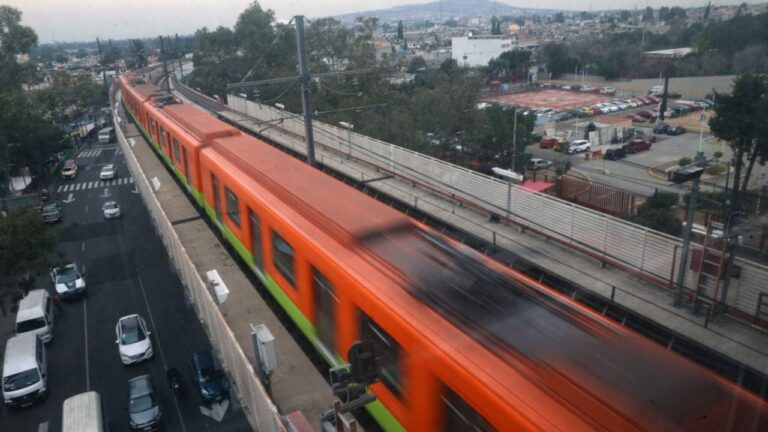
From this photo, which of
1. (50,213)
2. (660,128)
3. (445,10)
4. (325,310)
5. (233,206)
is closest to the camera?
(325,310)

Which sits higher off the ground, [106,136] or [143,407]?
[106,136]

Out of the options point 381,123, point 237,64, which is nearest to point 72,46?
point 237,64

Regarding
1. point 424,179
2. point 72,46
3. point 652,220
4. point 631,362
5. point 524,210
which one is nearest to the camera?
point 631,362

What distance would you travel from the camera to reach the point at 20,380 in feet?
34.3

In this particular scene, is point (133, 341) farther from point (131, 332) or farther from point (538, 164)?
point (538, 164)

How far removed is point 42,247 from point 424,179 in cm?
993

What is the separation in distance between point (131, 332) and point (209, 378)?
2866 mm

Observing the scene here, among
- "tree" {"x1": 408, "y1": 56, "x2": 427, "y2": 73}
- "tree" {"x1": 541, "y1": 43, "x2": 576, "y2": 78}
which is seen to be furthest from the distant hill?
"tree" {"x1": 541, "y1": 43, "x2": 576, "y2": 78}

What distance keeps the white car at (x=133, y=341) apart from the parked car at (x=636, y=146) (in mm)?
15388

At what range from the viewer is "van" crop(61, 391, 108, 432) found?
871cm

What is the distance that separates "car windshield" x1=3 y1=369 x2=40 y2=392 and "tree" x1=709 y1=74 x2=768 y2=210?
12894mm

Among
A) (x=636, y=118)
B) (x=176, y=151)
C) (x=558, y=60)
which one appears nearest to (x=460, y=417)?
(x=176, y=151)

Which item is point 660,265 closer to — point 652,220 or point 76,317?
point 652,220

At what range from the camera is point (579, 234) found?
8594 mm
